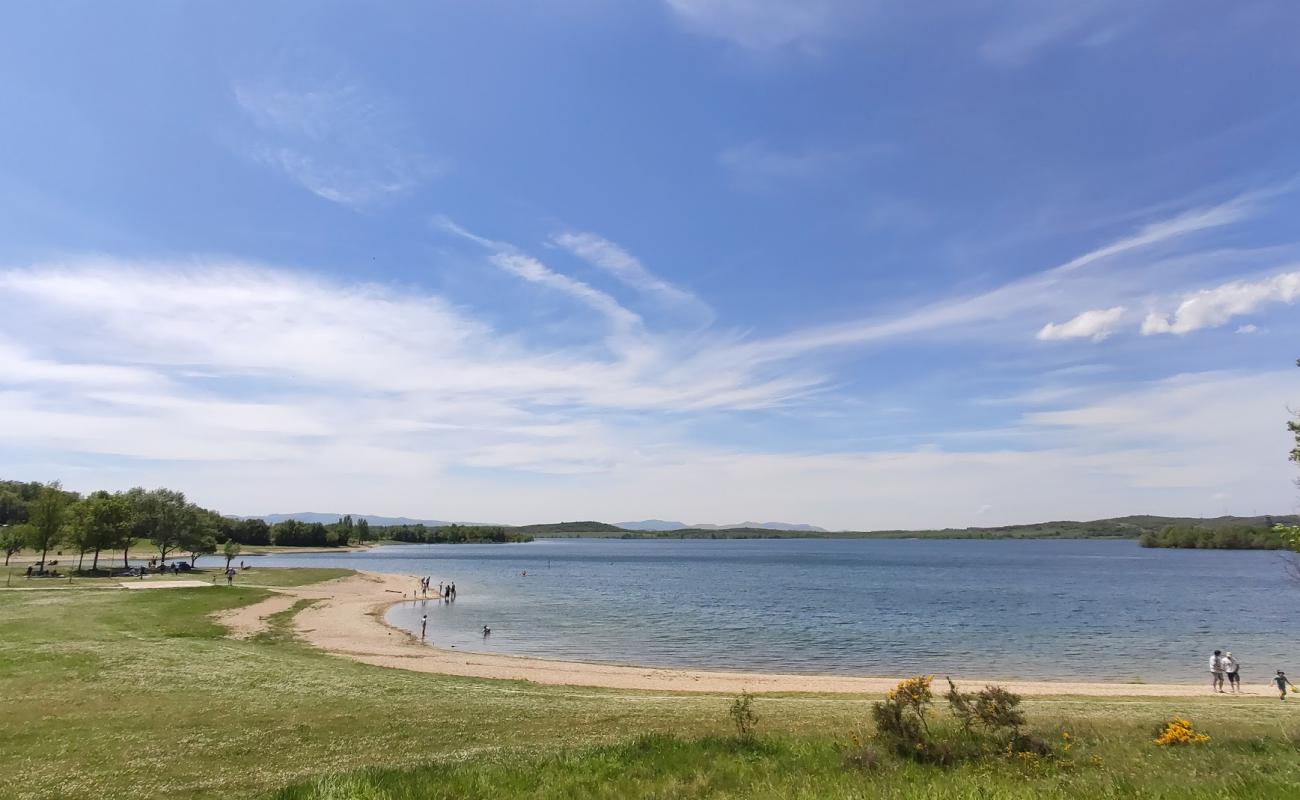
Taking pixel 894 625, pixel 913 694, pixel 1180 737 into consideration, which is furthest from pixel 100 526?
pixel 1180 737

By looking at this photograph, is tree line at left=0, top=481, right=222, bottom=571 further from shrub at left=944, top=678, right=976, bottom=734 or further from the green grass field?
shrub at left=944, top=678, right=976, bottom=734

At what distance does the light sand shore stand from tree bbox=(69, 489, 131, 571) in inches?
1263

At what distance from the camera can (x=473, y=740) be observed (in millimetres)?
14734

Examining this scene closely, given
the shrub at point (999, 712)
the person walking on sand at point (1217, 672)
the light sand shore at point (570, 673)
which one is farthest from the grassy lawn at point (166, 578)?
the person walking on sand at point (1217, 672)

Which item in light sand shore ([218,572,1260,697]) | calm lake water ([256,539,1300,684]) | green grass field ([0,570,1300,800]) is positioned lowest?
calm lake water ([256,539,1300,684])

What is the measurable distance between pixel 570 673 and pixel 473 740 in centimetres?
1953

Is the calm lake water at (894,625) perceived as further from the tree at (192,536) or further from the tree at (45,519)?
the tree at (45,519)

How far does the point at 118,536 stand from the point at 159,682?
210 ft

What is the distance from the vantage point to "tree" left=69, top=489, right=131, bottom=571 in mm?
66206

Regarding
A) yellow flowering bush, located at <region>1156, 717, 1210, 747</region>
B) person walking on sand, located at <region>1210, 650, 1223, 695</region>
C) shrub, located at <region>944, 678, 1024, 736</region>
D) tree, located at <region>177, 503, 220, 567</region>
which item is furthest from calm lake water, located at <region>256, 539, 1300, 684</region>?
tree, located at <region>177, 503, 220, 567</region>

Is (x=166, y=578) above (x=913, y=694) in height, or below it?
below

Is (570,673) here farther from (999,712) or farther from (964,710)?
(999,712)

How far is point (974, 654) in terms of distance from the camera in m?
41.6

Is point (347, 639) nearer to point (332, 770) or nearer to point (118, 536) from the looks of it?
point (332, 770)
